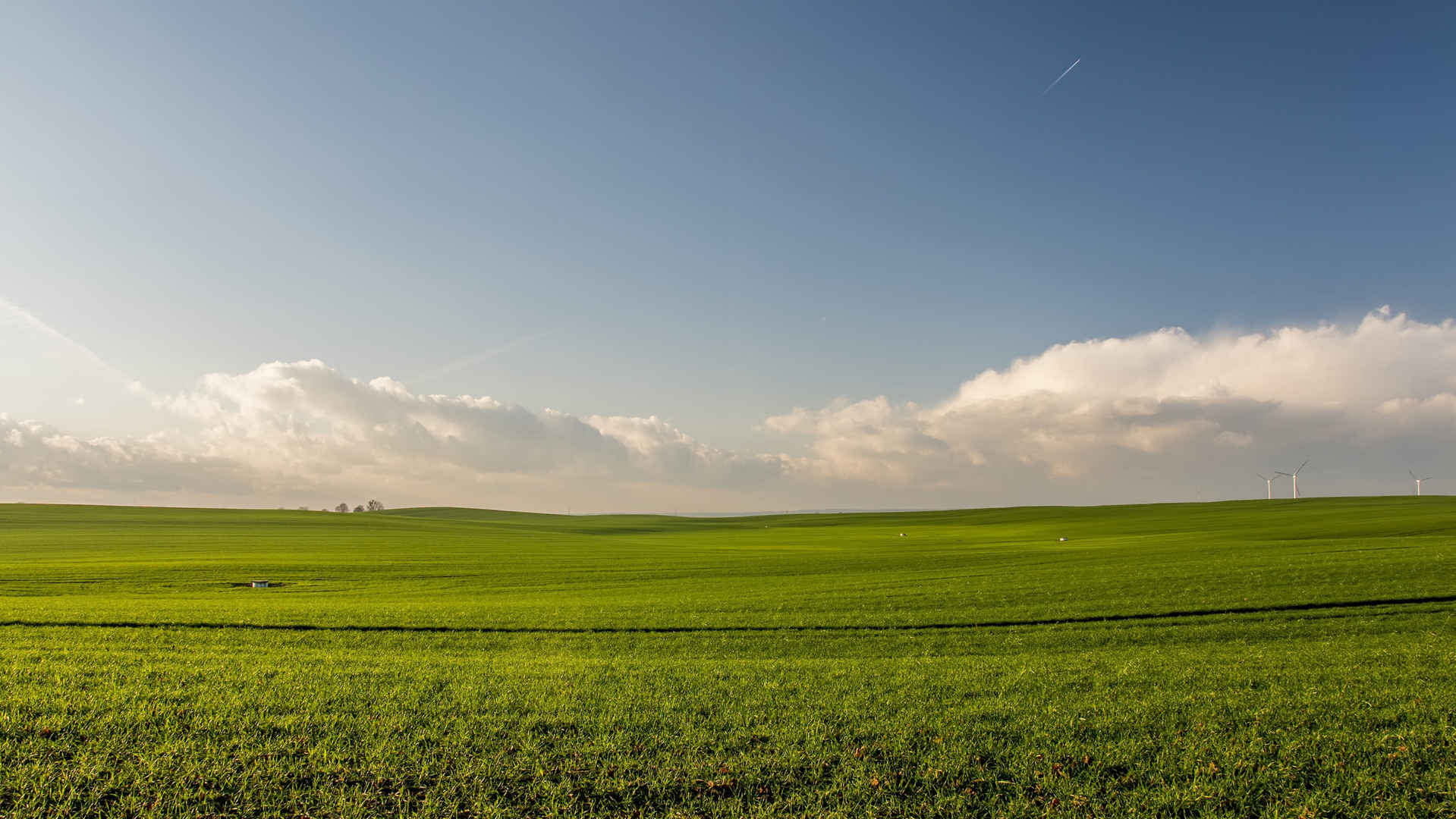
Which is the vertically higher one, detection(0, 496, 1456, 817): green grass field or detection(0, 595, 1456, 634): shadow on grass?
detection(0, 496, 1456, 817): green grass field

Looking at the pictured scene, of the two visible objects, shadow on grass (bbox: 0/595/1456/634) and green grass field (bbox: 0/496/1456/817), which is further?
shadow on grass (bbox: 0/595/1456/634)

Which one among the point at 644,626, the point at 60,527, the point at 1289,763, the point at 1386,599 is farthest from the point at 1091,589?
the point at 60,527

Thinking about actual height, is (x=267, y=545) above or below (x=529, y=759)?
below

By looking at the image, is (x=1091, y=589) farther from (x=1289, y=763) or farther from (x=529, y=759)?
(x=529, y=759)

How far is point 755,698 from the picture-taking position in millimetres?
10734

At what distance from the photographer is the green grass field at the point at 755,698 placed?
7.42 meters

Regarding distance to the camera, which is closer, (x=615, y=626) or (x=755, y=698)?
(x=755, y=698)

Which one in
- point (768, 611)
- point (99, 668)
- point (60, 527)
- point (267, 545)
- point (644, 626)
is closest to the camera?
point (99, 668)

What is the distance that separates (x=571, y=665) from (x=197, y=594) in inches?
903

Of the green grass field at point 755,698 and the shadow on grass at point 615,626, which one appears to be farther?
the shadow on grass at point 615,626

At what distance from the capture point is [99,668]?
11.7m

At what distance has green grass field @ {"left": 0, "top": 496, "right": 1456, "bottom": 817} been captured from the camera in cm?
742

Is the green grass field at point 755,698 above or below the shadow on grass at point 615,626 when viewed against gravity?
above

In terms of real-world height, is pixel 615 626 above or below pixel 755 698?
below
